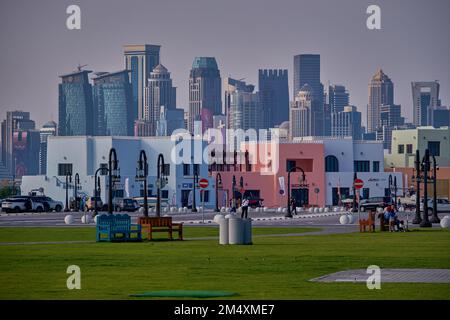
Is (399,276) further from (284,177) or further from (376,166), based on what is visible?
(376,166)

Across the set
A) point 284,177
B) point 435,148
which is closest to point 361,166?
point 284,177

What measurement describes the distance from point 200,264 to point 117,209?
3633 inches

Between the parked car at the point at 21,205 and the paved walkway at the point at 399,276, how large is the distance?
311ft

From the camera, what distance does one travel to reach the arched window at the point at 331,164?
17562cm

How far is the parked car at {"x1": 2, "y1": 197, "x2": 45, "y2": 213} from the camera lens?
12838 cm

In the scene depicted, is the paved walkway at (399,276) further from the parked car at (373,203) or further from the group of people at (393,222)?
the parked car at (373,203)

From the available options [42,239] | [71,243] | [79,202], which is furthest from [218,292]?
[79,202]

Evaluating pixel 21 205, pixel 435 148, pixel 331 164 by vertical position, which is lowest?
pixel 21 205

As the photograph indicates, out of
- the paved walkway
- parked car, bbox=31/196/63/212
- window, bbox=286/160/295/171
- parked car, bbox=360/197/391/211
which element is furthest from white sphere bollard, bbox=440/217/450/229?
window, bbox=286/160/295/171

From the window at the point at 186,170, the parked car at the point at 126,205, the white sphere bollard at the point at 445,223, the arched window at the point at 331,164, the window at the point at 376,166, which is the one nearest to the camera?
the white sphere bollard at the point at 445,223

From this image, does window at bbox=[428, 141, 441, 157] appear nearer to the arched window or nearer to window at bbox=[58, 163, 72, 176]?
the arched window

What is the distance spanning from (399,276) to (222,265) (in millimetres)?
5995

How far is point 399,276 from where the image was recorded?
34344 mm

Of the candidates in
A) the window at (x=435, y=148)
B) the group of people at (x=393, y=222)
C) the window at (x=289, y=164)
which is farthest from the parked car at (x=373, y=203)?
the window at (x=435, y=148)
